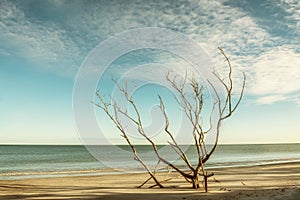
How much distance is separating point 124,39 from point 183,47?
2916 millimetres

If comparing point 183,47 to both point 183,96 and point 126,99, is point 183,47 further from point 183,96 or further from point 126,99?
point 126,99

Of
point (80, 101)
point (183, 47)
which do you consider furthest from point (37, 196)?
point (183, 47)

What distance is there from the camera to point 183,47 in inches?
562

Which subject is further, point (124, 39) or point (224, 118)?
point (124, 39)

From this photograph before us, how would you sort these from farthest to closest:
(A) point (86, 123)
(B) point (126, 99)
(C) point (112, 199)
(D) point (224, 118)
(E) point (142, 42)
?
1. (E) point (142, 42)
2. (B) point (126, 99)
3. (A) point (86, 123)
4. (D) point (224, 118)
5. (C) point (112, 199)

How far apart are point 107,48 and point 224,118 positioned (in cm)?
619

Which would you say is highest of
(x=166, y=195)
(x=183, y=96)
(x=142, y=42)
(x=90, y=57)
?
(x=142, y=42)

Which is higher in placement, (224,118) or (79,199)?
(224,118)

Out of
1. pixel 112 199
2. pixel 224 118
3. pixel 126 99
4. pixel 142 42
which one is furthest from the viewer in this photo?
pixel 142 42

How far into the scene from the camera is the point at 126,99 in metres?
14.0

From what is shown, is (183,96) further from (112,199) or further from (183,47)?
(112,199)

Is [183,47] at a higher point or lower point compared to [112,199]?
higher

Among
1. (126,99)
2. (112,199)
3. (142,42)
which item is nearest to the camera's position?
(112,199)

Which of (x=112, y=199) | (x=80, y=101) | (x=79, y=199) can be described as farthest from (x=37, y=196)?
(x=80, y=101)
